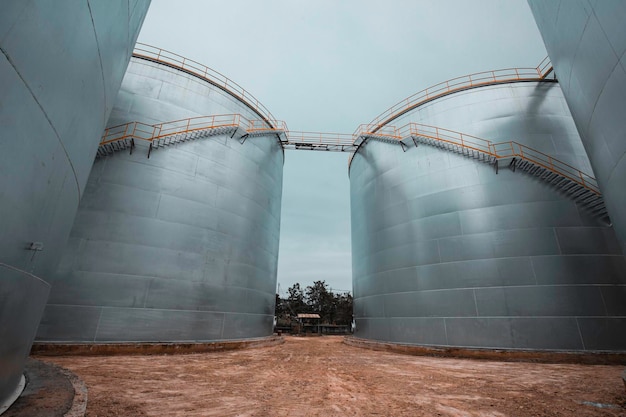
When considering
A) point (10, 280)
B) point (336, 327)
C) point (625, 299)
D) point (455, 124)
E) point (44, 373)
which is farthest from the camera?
point (336, 327)

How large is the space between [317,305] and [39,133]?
41914 millimetres

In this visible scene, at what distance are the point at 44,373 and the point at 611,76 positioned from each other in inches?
444

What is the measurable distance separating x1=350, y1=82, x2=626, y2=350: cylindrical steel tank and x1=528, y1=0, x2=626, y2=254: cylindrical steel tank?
5.26 meters

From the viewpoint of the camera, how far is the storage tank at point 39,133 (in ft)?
8.54

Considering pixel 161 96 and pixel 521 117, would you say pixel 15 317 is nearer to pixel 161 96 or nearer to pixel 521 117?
pixel 161 96

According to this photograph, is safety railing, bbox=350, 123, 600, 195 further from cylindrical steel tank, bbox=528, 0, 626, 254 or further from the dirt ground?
the dirt ground

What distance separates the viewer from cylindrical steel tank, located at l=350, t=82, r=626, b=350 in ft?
34.2

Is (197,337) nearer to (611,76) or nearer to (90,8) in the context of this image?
(90,8)

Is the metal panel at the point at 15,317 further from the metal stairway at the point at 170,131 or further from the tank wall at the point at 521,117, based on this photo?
the tank wall at the point at 521,117

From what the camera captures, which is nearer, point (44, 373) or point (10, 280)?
point (10, 280)

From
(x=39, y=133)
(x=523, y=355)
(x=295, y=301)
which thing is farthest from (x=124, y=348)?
(x=295, y=301)

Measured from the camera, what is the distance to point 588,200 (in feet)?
37.0

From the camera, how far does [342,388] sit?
6.48 metres

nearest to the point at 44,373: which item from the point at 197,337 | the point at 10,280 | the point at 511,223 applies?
the point at 10,280
